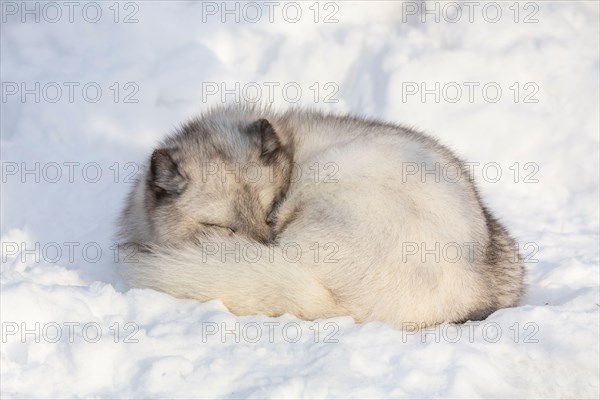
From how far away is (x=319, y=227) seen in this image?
4.01 meters

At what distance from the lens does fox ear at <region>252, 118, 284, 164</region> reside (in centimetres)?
437

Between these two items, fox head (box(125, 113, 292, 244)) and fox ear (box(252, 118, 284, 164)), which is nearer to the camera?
fox head (box(125, 113, 292, 244))

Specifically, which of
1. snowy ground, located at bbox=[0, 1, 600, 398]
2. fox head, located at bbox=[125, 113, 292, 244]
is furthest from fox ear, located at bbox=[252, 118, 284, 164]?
snowy ground, located at bbox=[0, 1, 600, 398]

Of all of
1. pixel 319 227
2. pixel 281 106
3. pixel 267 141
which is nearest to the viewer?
Answer: pixel 319 227

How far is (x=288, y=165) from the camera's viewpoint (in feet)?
14.7

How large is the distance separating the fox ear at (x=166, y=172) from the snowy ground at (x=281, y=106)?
2.04 feet

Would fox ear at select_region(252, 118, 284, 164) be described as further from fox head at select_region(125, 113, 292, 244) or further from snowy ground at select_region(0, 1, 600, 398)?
snowy ground at select_region(0, 1, 600, 398)

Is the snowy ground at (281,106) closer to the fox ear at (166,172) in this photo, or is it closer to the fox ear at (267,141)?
the fox ear at (166,172)

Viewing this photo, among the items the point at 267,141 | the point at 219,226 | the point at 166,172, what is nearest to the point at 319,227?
the point at 219,226

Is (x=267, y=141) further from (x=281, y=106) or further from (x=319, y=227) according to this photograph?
(x=281, y=106)

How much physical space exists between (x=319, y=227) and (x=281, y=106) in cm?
278

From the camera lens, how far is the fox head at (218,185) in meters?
4.16

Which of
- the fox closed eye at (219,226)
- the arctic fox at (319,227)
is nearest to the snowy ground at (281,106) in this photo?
the arctic fox at (319,227)

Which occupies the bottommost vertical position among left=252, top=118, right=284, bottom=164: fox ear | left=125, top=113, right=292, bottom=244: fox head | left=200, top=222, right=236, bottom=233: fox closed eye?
left=200, top=222, right=236, bottom=233: fox closed eye
